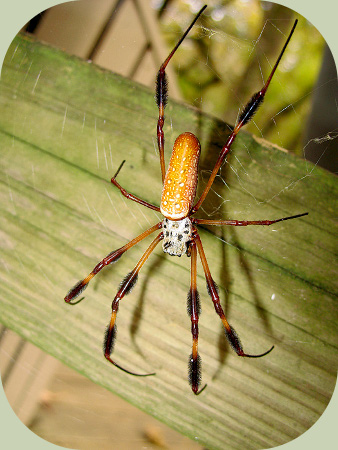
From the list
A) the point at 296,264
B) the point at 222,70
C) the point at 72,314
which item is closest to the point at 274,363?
the point at 296,264

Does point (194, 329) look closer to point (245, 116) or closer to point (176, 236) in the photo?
point (176, 236)

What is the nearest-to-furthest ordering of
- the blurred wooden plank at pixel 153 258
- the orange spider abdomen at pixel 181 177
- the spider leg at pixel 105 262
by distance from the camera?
the orange spider abdomen at pixel 181 177, the blurred wooden plank at pixel 153 258, the spider leg at pixel 105 262

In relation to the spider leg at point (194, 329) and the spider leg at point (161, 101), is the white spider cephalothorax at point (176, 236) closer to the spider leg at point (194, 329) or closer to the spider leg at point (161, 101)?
the spider leg at point (194, 329)

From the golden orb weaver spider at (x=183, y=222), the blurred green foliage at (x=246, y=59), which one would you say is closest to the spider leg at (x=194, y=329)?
the golden orb weaver spider at (x=183, y=222)

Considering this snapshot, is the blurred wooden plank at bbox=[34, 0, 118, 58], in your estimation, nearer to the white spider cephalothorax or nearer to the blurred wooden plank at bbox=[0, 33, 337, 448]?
the blurred wooden plank at bbox=[0, 33, 337, 448]

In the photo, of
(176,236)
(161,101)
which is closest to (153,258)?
(176,236)

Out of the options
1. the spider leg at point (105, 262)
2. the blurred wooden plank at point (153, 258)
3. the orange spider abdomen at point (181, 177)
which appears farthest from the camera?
the spider leg at point (105, 262)

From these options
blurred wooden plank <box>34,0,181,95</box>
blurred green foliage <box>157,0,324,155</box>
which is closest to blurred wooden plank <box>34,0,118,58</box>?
blurred wooden plank <box>34,0,181,95</box>
